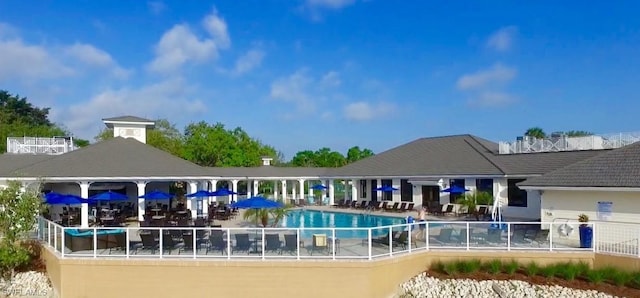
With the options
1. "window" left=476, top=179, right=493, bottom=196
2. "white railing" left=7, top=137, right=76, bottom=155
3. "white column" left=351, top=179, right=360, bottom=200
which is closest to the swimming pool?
"white column" left=351, top=179, right=360, bottom=200

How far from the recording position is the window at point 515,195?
2991 cm

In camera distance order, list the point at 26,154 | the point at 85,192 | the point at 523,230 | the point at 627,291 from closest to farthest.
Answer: the point at 627,291 → the point at 523,230 → the point at 85,192 → the point at 26,154

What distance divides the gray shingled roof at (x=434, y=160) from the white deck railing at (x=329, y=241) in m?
13.8

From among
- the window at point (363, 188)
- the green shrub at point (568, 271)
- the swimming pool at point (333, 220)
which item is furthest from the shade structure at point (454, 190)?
the green shrub at point (568, 271)

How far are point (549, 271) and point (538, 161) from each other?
50.4ft

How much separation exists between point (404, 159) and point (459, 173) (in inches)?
302

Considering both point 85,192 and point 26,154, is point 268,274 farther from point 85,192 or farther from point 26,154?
point 26,154

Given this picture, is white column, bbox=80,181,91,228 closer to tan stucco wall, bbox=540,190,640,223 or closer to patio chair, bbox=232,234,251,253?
patio chair, bbox=232,234,251,253

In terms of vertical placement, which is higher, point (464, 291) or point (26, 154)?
point (26, 154)

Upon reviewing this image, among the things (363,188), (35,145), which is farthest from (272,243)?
(363,188)

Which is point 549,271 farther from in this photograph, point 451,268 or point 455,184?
point 455,184

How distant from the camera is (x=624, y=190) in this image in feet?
61.1

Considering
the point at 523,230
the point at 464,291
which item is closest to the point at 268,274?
the point at 464,291

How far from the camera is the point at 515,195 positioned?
100 feet
